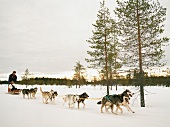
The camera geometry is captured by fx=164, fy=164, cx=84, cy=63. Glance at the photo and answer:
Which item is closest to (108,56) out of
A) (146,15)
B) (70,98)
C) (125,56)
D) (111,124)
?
(125,56)

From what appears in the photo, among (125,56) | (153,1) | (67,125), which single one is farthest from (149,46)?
(67,125)

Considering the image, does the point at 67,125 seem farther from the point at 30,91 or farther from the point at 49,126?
the point at 30,91

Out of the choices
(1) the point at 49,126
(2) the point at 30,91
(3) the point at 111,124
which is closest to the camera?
(1) the point at 49,126

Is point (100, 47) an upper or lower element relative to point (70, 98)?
upper

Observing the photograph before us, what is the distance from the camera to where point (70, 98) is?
41.7ft

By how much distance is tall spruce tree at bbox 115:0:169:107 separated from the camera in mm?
Result: 13719

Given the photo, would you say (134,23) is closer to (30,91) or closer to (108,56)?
(108,56)

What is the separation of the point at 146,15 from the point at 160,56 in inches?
148

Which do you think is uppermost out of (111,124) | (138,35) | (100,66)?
(138,35)

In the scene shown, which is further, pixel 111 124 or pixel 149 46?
pixel 149 46

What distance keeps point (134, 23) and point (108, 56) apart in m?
7.28

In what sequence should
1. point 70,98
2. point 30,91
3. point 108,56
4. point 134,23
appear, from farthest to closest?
1. point 108,56
2. point 30,91
3. point 134,23
4. point 70,98

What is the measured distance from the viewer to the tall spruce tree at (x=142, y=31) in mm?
13719

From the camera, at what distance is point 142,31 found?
47.5 ft
